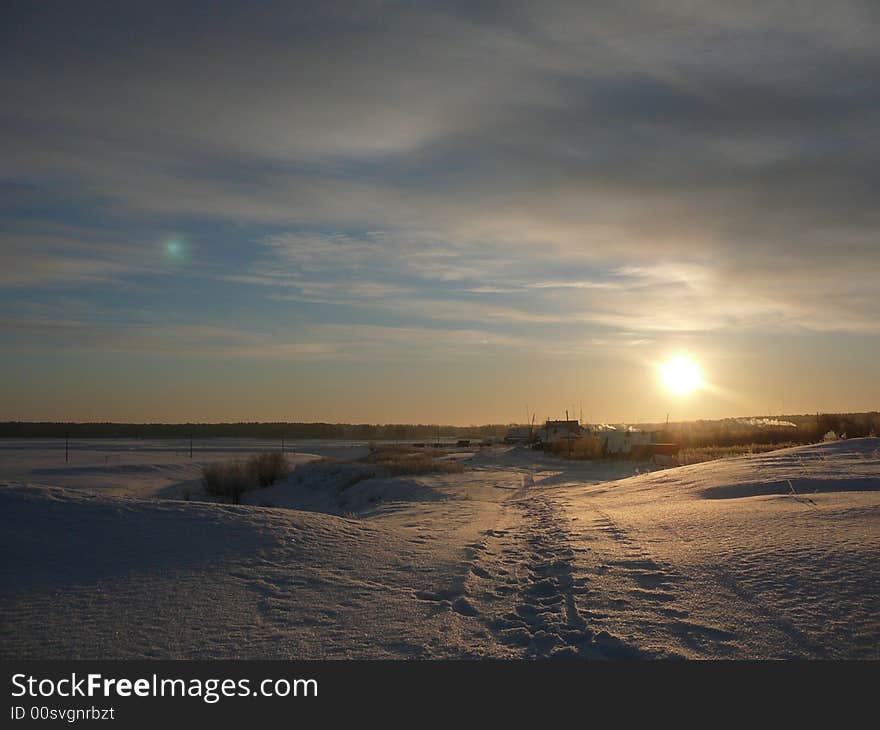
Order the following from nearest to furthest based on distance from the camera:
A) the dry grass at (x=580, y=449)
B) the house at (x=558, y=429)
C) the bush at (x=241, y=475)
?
the bush at (x=241, y=475) < the dry grass at (x=580, y=449) < the house at (x=558, y=429)

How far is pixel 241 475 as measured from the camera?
37.1m

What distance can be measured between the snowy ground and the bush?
23096 millimetres

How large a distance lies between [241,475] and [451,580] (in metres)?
30.1

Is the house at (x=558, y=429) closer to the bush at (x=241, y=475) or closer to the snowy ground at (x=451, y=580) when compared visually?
the bush at (x=241, y=475)

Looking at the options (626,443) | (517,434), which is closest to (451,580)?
(626,443)

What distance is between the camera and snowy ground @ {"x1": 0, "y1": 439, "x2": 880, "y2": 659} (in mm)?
6242

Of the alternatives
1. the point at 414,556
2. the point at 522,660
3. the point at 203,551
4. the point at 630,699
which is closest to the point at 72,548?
the point at 203,551

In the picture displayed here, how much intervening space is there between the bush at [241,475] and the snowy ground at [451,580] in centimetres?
2310

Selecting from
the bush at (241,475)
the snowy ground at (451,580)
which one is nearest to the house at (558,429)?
the bush at (241,475)

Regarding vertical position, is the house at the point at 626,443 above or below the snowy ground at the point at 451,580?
below

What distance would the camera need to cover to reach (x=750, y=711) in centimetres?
483

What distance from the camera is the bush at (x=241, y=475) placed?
115ft

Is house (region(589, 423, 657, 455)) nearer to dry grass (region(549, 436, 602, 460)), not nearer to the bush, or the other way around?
dry grass (region(549, 436, 602, 460))

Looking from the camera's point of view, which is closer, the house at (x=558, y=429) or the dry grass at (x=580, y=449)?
the dry grass at (x=580, y=449)
